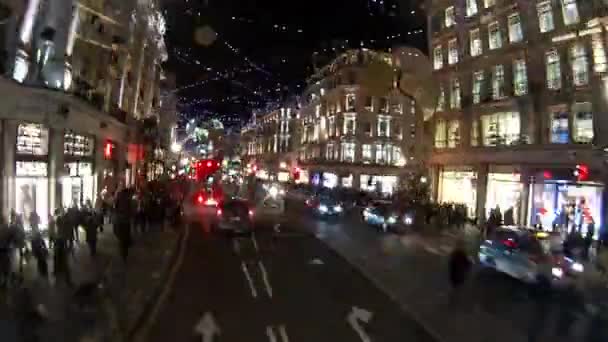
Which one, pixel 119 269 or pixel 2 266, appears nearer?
pixel 2 266

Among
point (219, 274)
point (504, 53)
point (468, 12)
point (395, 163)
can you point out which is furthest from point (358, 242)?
point (395, 163)

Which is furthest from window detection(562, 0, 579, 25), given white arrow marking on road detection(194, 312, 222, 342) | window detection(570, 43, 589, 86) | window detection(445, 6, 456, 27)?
white arrow marking on road detection(194, 312, 222, 342)

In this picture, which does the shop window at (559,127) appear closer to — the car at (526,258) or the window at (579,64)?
the window at (579,64)

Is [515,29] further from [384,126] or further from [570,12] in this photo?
[384,126]

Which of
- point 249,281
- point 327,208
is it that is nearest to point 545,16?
point 327,208

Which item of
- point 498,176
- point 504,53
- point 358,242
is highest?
point 504,53

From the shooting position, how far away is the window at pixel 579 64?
28312mm

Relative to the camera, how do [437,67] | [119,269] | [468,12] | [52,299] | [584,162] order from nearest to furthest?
[52,299], [119,269], [584,162], [468,12], [437,67]

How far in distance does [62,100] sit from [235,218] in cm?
825

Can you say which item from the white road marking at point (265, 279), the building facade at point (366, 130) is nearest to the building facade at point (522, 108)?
the white road marking at point (265, 279)

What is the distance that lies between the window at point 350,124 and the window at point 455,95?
105 feet

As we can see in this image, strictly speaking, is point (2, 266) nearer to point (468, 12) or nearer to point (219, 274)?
point (219, 274)

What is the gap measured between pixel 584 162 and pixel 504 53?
876cm

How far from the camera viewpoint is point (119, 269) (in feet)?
52.2
